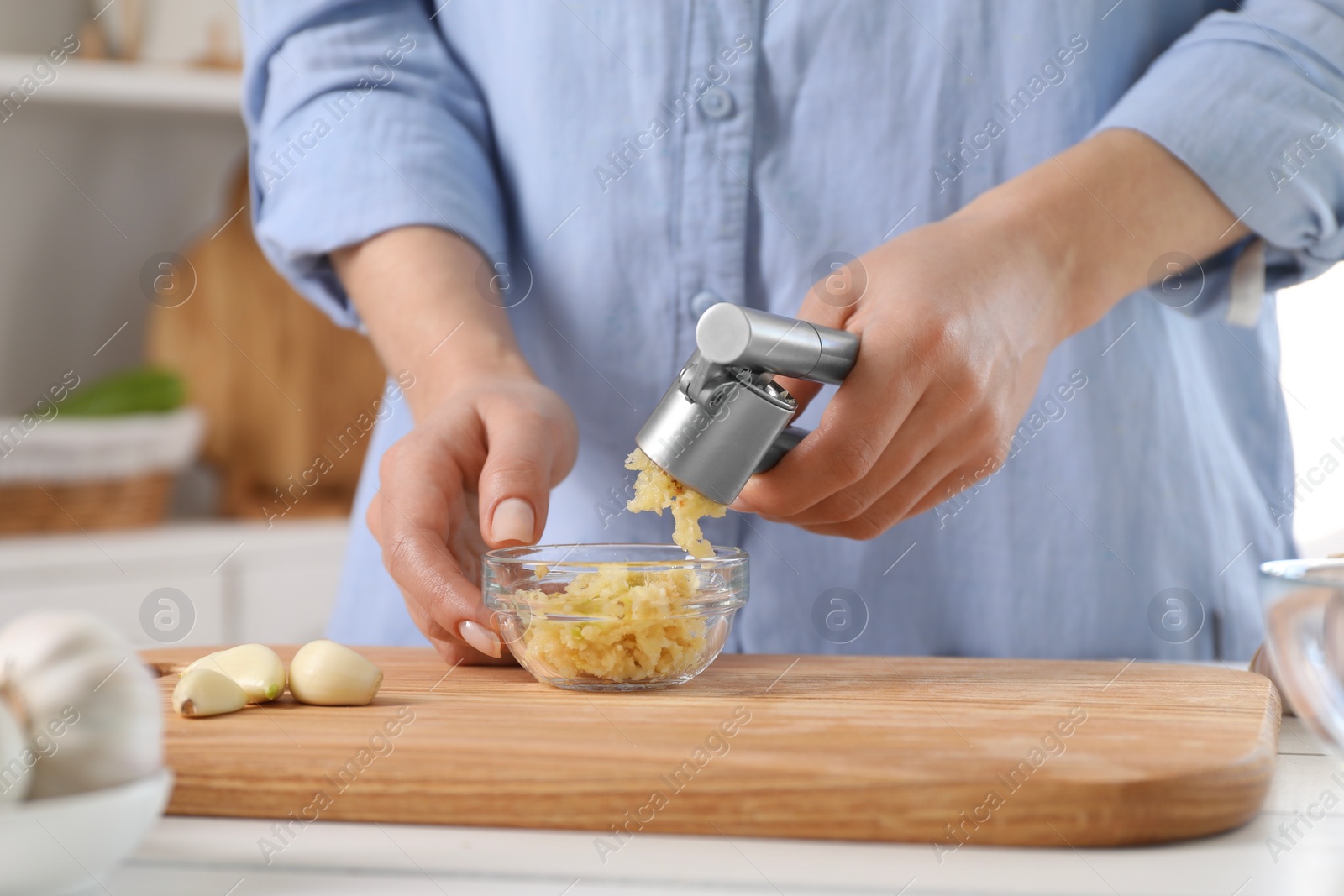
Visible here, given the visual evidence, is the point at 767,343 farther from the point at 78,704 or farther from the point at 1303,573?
the point at 78,704

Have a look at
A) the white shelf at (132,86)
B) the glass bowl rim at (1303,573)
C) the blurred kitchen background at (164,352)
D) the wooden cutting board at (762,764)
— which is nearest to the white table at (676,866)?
the wooden cutting board at (762,764)

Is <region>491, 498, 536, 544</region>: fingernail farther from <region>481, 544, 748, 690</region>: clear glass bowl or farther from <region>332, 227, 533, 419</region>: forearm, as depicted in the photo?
<region>332, 227, 533, 419</region>: forearm

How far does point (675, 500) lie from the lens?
850mm

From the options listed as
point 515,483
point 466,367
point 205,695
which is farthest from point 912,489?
point 205,695

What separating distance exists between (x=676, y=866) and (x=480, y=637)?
14.3 inches

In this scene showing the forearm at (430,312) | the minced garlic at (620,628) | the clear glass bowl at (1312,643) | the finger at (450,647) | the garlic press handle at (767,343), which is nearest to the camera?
the clear glass bowl at (1312,643)

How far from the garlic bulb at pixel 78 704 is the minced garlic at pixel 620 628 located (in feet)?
1.17

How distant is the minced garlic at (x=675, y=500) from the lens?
2.72ft

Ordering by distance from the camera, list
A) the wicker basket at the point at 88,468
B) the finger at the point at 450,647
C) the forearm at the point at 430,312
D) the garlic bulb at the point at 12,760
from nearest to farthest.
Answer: the garlic bulb at the point at 12,760
the finger at the point at 450,647
the forearm at the point at 430,312
the wicker basket at the point at 88,468

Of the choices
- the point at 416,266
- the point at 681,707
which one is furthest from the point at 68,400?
the point at 681,707

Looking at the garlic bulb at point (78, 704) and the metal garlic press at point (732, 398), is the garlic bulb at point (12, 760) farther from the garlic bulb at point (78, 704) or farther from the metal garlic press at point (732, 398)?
the metal garlic press at point (732, 398)

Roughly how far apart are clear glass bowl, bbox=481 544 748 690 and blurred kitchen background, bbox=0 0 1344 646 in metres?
1.26

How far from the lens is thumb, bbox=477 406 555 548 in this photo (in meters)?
0.86

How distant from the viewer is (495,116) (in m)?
1.21
